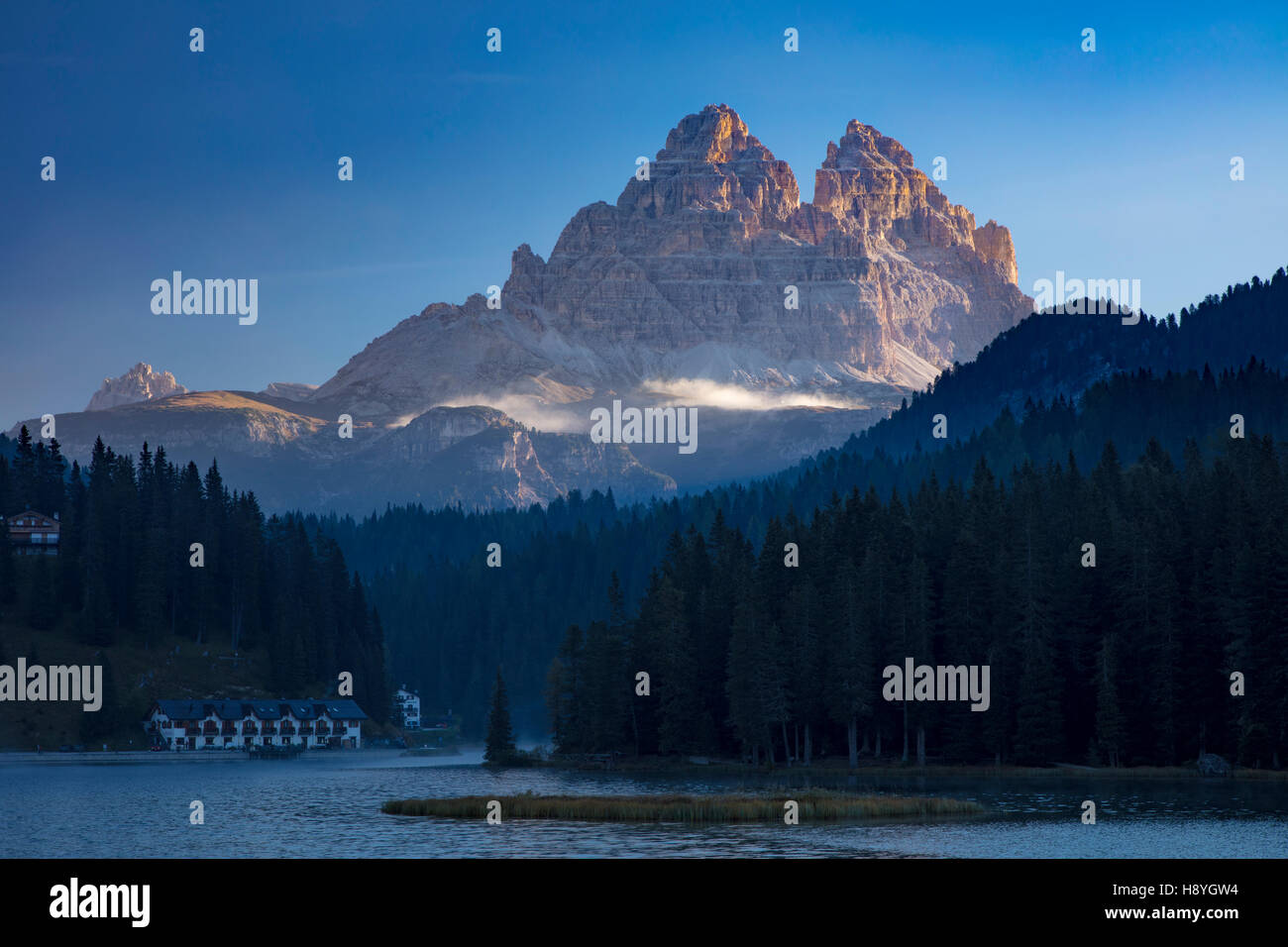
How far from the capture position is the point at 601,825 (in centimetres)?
8969

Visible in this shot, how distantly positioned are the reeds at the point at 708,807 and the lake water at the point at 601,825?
90.7 inches

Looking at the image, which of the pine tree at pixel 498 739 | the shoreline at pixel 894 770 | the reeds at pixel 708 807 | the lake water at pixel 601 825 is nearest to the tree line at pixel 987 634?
the shoreline at pixel 894 770

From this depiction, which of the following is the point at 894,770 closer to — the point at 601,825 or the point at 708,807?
the point at 708,807

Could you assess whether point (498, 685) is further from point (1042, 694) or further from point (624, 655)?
point (1042, 694)

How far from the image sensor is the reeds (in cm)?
9262

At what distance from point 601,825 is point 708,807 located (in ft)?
24.5

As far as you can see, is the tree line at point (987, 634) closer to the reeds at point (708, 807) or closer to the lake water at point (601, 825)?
the lake water at point (601, 825)

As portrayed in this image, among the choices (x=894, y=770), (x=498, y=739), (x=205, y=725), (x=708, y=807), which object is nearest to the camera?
(x=708, y=807)

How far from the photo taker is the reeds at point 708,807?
92.6 meters

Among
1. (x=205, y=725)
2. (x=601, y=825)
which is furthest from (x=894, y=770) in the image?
(x=205, y=725)

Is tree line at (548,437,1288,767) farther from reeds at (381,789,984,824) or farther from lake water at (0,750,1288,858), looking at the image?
reeds at (381,789,984,824)
